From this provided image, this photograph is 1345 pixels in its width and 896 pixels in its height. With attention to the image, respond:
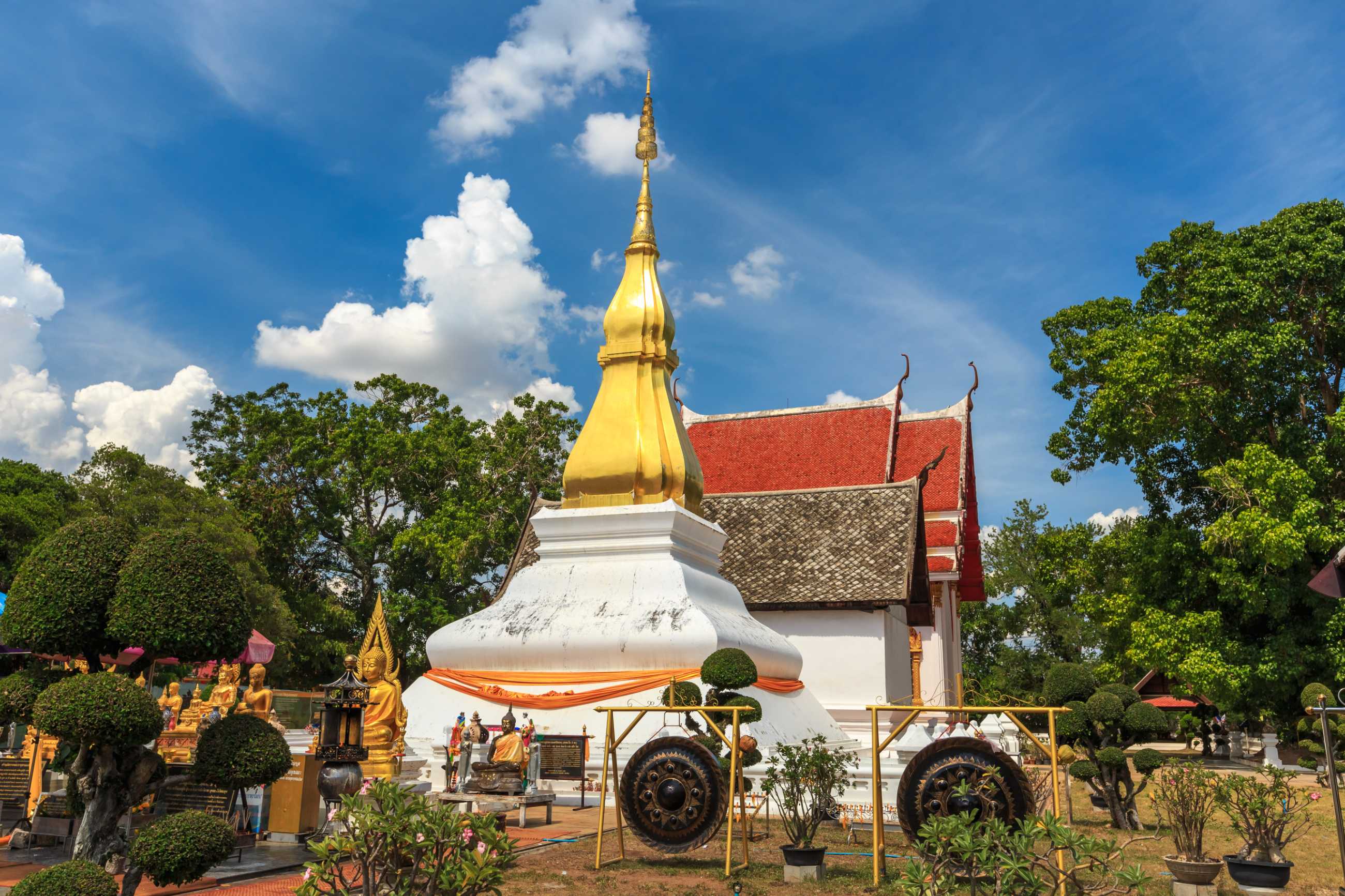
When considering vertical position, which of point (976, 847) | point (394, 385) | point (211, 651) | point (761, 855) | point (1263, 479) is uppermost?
point (394, 385)

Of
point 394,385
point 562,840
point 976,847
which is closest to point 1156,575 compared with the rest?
point 562,840

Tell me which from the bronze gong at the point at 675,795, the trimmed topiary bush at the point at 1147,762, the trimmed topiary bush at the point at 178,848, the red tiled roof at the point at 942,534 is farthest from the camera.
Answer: the red tiled roof at the point at 942,534

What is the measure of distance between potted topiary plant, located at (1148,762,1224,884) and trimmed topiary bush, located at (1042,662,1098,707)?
256cm

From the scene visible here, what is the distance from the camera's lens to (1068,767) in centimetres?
1141

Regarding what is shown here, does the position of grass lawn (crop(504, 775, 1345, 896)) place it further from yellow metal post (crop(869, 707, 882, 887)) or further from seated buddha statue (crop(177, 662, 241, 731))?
seated buddha statue (crop(177, 662, 241, 731))

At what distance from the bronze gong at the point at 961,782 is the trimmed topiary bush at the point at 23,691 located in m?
5.85

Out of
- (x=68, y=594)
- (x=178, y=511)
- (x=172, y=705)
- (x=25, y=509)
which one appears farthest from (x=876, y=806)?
(x=25, y=509)

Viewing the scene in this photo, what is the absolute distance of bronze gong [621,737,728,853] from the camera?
8.09 m

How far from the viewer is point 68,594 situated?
6.79m

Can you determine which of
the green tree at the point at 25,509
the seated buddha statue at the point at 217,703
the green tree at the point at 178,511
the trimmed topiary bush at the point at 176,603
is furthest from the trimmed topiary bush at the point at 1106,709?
the green tree at the point at 25,509

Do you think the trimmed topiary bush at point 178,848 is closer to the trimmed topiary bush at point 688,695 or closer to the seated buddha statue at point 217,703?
A: the trimmed topiary bush at point 688,695

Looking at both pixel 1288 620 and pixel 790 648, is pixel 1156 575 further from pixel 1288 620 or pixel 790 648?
pixel 790 648

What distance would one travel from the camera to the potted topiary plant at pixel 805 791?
7883 mm

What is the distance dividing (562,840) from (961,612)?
30.9 metres
